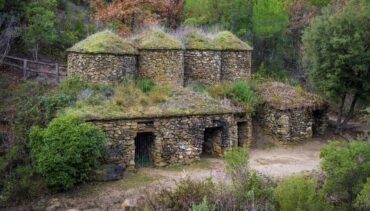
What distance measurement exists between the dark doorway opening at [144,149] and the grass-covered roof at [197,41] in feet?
17.0

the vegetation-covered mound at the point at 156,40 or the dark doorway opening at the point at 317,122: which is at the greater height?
the vegetation-covered mound at the point at 156,40

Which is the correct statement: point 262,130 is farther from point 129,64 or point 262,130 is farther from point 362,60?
point 129,64

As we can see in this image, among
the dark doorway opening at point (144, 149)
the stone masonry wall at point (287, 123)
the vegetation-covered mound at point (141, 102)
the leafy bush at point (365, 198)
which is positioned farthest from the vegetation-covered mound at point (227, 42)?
the leafy bush at point (365, 198)

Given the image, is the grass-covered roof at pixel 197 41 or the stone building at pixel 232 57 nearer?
the grass-covered roof at pixel 197 41

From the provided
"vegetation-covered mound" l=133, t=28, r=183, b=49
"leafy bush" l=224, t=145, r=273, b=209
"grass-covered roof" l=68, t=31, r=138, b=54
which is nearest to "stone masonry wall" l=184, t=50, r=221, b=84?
"vegetation-covered mound" l=133, t=28, r=183, b=49

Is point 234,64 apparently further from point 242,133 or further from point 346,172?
point 346,172

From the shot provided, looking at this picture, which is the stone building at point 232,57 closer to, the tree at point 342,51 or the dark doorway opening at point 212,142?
the tree at point 342,51

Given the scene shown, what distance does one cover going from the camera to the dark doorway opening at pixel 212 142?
16486 mm

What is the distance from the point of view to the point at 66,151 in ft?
40.8

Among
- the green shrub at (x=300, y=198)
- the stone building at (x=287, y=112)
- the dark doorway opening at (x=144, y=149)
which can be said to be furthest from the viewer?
the stone building at (x=287, y=112)

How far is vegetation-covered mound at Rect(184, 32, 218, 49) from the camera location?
19.1 m

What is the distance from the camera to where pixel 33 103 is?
15461 millimetres

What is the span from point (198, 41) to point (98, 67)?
5.07 m

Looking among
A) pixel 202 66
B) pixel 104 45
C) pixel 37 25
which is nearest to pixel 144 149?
pixel 104 45
